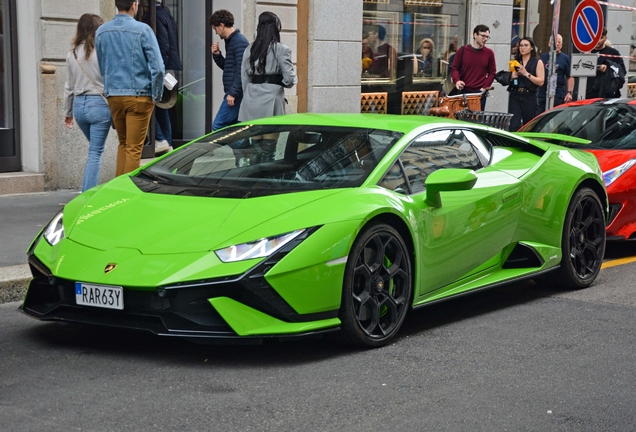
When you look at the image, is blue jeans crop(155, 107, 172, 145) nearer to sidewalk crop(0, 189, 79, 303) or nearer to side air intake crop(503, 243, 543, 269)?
sidewalk crop(0, 189, 79, 303)

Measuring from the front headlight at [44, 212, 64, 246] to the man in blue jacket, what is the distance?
3.74 m

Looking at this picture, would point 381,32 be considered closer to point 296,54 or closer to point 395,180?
point 296,54

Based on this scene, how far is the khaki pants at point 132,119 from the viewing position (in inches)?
380

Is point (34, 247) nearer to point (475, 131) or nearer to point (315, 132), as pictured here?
point (315, 132)

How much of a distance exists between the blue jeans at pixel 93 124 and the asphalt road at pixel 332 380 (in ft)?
11.9

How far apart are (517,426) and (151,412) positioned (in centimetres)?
153

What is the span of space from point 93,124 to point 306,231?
16.8 feet

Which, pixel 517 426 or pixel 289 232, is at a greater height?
pixel 289 232

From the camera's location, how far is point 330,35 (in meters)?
15.8

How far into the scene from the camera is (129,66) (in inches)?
377

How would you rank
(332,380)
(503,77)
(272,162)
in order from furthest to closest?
1. (503,77)
2. (272,162)
3. (332,380)

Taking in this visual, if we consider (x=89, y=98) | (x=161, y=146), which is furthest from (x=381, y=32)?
(x=89, y=98)

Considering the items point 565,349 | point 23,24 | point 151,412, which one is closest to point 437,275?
point 565,349

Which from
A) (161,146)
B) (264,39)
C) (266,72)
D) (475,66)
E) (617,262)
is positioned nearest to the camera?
(617,262)
